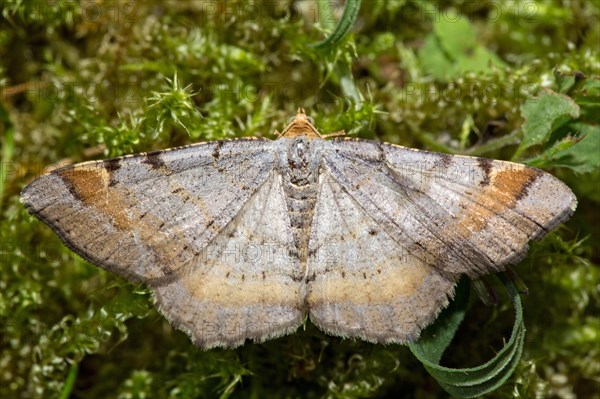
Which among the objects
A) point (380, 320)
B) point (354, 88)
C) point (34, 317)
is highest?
point (354, 88)

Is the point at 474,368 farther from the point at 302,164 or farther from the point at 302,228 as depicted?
the point at 302,164

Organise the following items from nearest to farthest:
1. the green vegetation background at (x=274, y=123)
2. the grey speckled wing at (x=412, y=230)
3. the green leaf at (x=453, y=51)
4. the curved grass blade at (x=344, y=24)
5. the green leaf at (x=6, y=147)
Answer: the grey speckled wing at (x=412, y=230)
the curved grass blade at (x=344, y=24)
the green vegetation background at (x=274, y=123)
the green leaf at (x=6, y=147)
the green leaf at (x=453, y=51)

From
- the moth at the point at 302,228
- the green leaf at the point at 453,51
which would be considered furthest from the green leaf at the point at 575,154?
the green leaf at the point at 453,51

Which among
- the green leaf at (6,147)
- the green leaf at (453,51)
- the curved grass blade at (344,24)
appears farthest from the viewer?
the green leaf at (453,51)

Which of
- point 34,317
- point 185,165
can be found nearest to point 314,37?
point 185,165

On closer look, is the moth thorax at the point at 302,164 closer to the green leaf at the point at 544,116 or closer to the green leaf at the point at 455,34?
the green leaf at the point at 544,116

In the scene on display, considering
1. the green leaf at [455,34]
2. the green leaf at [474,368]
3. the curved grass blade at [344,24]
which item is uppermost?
the curved grass blade at [344,24]

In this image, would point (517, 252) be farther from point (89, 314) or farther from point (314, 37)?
point (89, 314)
